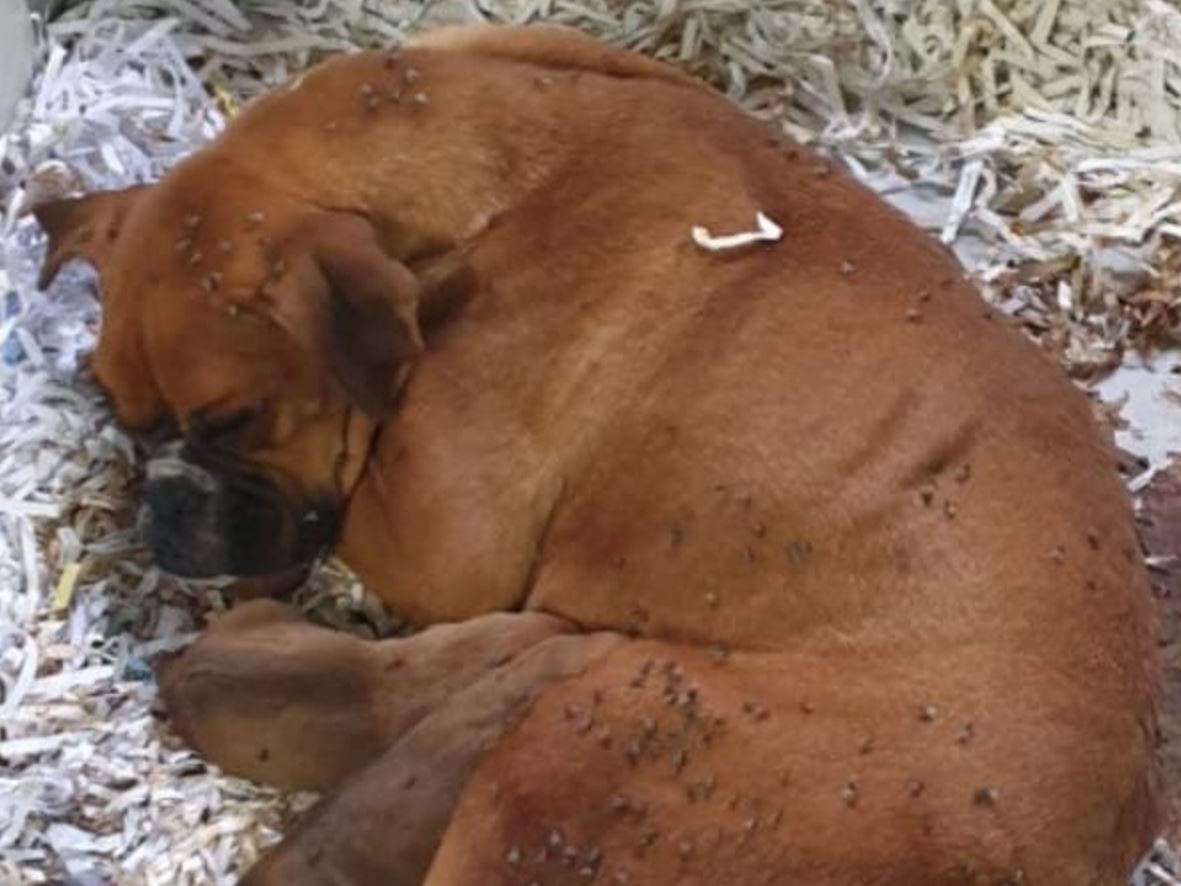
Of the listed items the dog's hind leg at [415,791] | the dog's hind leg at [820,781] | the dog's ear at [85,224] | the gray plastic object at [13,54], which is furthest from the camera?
the gray plastic object at [13,54]

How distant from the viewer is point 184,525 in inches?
119

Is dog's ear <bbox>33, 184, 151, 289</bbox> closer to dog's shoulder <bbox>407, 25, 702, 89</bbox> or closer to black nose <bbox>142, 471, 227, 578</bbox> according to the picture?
black nose <bbox>142, 471, 227, 578</bbox>

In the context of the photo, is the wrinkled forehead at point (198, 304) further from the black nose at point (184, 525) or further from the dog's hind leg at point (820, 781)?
the dog's hind leg at point (820, 781)

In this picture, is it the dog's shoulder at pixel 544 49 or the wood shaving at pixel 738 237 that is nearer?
the wood shaving at pixel 738 237

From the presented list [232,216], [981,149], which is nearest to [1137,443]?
[981,149]

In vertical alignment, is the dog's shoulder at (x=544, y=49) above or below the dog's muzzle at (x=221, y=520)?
above

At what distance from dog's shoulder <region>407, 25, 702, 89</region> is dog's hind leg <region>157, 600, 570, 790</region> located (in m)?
0.64

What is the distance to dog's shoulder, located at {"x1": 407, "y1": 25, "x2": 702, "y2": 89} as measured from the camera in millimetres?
3072

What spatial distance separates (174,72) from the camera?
383 cm

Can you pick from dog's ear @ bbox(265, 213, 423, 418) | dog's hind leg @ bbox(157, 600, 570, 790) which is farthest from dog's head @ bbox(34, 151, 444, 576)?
dog's hind leg @ bbox(157, 600, 570, 790)

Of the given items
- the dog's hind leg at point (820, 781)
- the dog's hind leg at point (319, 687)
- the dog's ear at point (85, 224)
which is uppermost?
the dog's ear at point (85, 224)

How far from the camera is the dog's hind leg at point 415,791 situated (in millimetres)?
2785

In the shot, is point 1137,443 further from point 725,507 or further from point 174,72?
point 174,72

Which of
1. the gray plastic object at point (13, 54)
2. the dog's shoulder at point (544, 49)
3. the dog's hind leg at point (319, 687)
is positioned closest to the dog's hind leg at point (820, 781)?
the dog's hind leg at point (319, 687)
